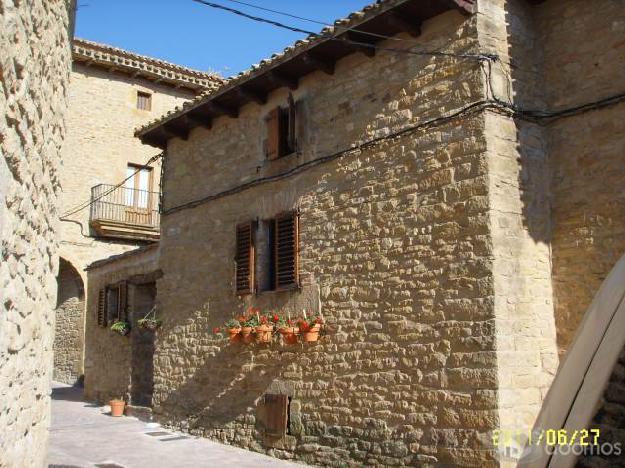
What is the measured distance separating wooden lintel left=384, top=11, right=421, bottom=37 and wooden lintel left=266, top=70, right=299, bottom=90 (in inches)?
86.4

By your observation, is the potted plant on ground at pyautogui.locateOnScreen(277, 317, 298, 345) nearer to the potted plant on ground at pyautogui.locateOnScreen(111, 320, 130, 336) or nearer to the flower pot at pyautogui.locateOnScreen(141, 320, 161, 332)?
the flower pot at pyautogui.locateOnScreen(141, 320, 161, 332)

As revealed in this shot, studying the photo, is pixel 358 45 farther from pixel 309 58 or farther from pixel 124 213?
pixel 124 213

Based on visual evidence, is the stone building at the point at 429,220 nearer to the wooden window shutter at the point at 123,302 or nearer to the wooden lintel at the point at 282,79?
the wooden lintel at the point at 282,79

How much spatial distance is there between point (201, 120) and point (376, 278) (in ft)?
17.5

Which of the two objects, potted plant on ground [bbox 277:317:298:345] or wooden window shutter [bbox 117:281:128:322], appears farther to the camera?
wooden window shutter [bbox 117:281:128:322]

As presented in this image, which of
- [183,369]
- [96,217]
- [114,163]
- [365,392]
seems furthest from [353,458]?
[114,163]

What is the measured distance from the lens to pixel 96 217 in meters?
19.6

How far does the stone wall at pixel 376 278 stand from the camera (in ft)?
22.9

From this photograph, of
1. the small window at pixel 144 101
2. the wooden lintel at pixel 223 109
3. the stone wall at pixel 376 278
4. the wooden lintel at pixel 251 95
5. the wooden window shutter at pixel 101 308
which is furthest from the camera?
the small window at pixel 144 101

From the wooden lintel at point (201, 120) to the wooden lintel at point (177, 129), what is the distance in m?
0.49

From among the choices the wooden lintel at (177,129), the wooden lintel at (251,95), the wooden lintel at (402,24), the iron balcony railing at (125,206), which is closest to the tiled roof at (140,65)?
the iron balcony railing at (125,206)

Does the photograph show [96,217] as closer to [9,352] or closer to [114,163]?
[114,163]

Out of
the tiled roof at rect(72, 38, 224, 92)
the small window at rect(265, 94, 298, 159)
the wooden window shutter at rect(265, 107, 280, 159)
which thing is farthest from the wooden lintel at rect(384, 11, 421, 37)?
the tiled roof at rect(72, 38, 224, 92)

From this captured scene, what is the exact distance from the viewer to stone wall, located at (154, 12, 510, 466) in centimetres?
699
